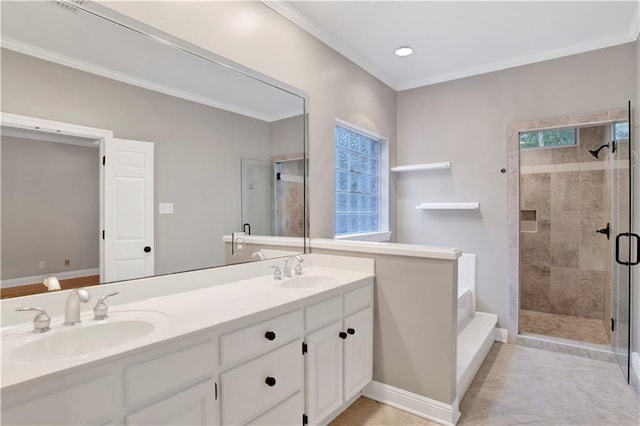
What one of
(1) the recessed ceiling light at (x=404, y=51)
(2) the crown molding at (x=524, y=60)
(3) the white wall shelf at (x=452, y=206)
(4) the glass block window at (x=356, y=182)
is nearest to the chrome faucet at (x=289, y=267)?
→ (4) the glass block window at (x=356, y=182)

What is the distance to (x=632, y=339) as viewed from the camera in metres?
2.57

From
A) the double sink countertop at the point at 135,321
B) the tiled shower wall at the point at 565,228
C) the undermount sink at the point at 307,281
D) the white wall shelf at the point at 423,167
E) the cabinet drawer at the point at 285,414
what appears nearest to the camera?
the double sink countertop at the point at 135,321

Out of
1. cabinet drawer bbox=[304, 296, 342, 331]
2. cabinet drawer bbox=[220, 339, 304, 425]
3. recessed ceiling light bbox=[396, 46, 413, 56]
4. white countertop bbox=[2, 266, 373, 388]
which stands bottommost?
cabinet drawer bbox=[220, 339, 304, 425]

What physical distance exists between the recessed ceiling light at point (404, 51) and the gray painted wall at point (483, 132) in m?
0.76

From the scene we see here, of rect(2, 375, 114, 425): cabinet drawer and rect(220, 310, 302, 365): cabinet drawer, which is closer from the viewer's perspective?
rect(2, 375, 114, 425): cabinet drawer

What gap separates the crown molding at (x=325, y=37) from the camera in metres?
2.35

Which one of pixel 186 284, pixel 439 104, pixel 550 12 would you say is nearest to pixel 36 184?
pixel 186 284

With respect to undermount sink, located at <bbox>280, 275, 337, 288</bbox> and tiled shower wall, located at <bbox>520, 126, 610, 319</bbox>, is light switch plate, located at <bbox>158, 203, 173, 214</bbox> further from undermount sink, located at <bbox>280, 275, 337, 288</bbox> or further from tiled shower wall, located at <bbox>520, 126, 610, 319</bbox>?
tiled shower wall, located at <bbox>520, 126, 610, 319</bbox>

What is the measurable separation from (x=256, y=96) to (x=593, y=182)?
3.98 meters

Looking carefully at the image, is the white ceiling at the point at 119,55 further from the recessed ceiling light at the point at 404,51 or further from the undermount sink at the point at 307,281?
the recessed ceiling light at the point at 404,51

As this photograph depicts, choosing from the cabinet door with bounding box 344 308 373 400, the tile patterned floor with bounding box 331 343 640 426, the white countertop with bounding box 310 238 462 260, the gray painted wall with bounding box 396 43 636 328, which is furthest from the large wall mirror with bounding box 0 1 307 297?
the gray painted wall with bounding box 396 43 636 328

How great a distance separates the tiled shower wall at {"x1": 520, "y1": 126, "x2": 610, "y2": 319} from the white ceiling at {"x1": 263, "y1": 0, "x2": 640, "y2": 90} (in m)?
1.51

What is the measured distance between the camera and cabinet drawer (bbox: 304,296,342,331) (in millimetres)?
1734

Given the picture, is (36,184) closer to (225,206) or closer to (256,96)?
(225,206)
